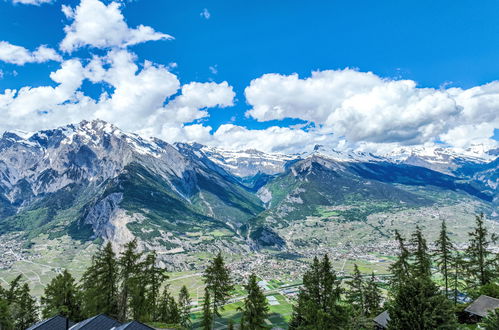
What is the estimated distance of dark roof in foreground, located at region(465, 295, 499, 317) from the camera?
155 feet

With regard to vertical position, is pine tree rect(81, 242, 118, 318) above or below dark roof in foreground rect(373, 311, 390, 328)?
above

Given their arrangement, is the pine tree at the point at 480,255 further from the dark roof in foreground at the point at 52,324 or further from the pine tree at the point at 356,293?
the dark roof in foreground at the point at 52,324

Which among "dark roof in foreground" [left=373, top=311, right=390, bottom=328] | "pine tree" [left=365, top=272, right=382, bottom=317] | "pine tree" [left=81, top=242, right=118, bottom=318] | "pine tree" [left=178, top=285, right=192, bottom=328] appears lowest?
"pine tree" [left=178, top=285, right=192, bottom=328]

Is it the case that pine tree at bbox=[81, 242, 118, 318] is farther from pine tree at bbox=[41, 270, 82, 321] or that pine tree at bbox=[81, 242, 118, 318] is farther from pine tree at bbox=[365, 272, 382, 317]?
pine tree at bbox=[365, 272, 382, 317]

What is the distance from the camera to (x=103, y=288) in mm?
50406

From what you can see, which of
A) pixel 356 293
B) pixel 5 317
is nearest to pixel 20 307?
pixel 5 317

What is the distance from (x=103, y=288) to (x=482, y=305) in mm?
59547

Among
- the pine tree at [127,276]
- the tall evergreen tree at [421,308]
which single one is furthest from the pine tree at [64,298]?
the tall evergreen tree at [421,308]

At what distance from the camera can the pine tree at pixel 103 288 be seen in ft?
164

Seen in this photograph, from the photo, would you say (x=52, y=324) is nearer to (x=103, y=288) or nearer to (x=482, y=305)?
(x=103, y=288)

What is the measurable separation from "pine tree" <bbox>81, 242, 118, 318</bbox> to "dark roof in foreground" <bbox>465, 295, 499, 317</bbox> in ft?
184

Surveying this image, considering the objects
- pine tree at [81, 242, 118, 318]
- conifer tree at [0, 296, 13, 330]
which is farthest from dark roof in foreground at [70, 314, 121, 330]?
conifer tree at [0, 296, 13, 330]

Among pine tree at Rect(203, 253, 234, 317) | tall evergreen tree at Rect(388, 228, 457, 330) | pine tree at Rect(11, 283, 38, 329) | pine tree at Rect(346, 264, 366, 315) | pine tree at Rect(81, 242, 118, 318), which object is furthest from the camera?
pine tree at Rect(346, 264, 366, 315)

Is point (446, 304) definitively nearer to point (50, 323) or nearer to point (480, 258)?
point (480, 258)
